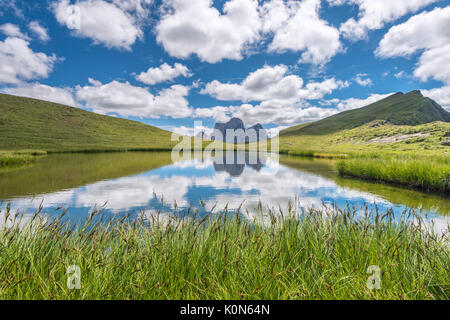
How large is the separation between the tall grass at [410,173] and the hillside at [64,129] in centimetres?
8009

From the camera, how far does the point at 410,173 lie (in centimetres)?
1700

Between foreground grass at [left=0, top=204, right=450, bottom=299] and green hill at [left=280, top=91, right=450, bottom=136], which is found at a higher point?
green hill at [left=280, top=91, right=450, bottom=136]

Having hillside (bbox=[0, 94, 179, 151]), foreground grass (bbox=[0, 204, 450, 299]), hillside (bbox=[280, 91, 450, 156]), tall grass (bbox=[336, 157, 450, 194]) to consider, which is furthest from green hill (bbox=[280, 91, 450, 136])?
foreground grass (bbox=[0, 204, 450, 299])

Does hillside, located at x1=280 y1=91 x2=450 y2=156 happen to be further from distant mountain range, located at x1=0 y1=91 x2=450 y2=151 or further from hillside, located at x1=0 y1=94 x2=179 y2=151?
hillside, located at x1=0 y1=94 x2=179 y2=151

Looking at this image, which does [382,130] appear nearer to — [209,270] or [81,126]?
[209,270]

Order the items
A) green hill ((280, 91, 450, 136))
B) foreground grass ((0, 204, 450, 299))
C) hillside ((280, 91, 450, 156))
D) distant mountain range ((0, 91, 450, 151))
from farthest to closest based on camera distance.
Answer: green hill ((280, 91, 450, 136)), distant mountain range ((0, 91, 450, 151)), hillside ((280, 91, 450, 156)), foreground grass ((0, 204, 450, 299))

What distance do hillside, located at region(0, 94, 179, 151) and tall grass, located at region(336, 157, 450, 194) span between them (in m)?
80.1

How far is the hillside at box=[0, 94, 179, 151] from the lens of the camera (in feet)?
254

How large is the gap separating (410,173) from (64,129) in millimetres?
122136

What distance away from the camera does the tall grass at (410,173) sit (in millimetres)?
14750

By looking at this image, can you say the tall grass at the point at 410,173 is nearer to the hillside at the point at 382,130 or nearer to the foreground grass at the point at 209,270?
the foreground grass at the point at 209,270

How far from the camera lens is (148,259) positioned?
3555 mm
